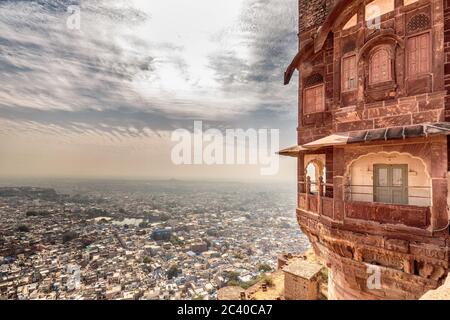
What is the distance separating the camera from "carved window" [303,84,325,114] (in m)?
8.47

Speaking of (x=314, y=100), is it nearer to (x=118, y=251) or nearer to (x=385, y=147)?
(x=385, y=147)

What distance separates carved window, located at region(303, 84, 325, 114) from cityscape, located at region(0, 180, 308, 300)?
1863 centimetres

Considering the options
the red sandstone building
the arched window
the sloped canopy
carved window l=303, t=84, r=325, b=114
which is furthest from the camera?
carved window l=303, t=84, r=325, b=114

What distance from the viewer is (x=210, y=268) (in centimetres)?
3344

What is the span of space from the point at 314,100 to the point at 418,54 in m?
3.29

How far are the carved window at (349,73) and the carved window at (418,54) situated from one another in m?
1.34

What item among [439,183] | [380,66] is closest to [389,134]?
[439,183]

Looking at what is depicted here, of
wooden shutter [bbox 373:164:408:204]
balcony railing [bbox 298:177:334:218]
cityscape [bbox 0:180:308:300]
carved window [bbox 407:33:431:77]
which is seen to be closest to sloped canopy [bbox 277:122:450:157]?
wooden shutter [bbox 373:164:408:204]

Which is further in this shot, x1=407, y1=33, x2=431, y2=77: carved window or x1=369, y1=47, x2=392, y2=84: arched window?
x1=369, y1=47, x2=392, y2=84: arched window

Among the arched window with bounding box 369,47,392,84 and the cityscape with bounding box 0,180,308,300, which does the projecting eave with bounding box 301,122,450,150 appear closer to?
the arched window with bounding box 369,47,392,84

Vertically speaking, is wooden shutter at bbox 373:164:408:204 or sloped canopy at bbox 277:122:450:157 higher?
sloped canopy at bbox 277:122:450:157

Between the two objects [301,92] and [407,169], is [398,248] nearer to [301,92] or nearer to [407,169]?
[407,169]
